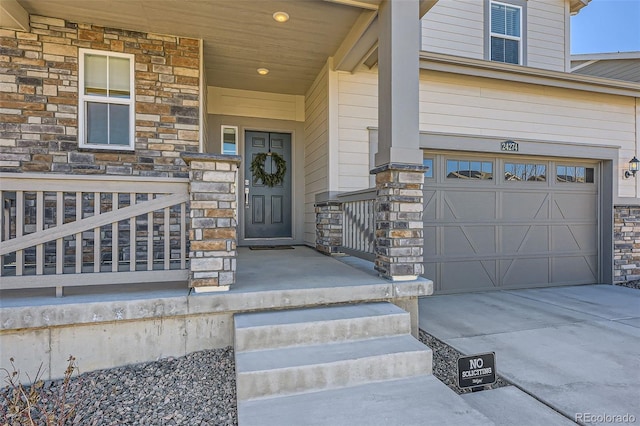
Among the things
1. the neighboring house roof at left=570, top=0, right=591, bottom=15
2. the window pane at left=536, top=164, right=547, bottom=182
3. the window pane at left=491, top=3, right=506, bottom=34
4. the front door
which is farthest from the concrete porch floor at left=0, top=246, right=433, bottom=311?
the neighboring house roof at left=570, top=0, right=591, bottom=15

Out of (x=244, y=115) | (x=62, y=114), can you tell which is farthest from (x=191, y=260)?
(x=244, y=115)

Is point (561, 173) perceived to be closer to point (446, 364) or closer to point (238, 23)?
point (446, 364)

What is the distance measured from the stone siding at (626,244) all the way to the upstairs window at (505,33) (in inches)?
120

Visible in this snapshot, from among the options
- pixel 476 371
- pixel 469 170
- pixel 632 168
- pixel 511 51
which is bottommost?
pixel 476 371

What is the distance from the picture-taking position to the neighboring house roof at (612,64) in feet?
20.8

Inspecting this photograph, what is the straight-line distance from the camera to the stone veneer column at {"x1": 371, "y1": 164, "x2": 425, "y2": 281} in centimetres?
297

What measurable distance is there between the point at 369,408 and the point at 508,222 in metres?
4.33

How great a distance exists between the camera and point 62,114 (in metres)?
3.86

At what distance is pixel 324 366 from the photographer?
2062 millimetres

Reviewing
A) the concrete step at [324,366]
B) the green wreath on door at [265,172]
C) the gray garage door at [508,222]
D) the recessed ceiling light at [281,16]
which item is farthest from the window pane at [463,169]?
the concrete step at [324,366]

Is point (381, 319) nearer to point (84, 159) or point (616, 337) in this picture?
point (616, 337)

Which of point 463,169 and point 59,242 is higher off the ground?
point 463,169

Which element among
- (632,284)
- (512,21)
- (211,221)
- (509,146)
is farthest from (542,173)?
(211,221)

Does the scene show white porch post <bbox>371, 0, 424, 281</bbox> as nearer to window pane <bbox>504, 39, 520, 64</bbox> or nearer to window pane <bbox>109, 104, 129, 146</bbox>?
→ window pane <bbox>109, 104, 129, 146</bbox>
